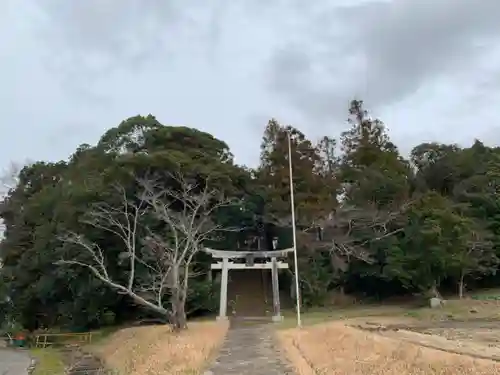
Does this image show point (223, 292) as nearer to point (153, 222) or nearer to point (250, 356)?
point (153, 222)

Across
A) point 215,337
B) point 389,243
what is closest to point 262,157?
point 389,243

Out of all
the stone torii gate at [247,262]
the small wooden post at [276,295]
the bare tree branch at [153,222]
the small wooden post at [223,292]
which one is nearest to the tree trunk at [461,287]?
the stone torii gate at [247,262]

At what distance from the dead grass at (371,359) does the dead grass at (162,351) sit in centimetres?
239

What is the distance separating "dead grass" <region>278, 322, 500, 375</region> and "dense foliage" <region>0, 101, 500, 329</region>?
627 inches

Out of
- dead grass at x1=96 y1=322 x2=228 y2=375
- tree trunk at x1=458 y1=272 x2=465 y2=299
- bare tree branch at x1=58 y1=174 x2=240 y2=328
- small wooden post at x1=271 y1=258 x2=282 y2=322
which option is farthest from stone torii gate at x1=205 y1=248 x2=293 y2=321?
tree trunk at x1=458 y1=272 x2=465 y2=299

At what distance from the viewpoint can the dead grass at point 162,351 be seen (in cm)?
1323

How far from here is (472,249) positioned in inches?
1240

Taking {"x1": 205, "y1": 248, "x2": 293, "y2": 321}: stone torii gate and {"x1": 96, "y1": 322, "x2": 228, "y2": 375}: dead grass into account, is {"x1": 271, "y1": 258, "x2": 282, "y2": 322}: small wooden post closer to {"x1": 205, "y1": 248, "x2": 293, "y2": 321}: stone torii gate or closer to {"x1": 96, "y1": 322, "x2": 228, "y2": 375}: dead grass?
{"x1": 205, "y1": 248, "x2": 293, "y2": 321}: stone torii gate

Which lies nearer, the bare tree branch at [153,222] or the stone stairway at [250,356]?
the stone stairway at [250,356]

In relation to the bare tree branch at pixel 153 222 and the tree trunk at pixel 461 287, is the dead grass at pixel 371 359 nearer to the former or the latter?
the bare tree branch at pixel 153 222

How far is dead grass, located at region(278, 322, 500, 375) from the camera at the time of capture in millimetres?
9320

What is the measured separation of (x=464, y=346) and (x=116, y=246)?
2250cm

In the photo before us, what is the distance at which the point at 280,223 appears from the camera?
3284cm

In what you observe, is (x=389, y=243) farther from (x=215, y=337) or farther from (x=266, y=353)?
(x=266, y=353)
